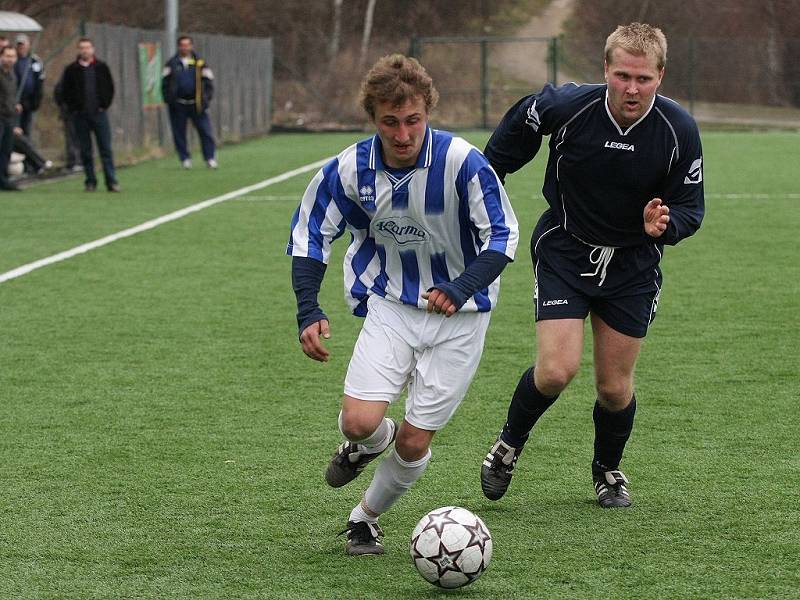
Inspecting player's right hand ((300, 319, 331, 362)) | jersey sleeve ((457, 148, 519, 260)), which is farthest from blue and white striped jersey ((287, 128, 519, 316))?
player's right hand ((300, 319, 331, 362))

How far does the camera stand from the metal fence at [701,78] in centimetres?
3944

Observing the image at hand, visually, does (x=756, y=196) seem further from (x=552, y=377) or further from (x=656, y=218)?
(x=656, y=218)

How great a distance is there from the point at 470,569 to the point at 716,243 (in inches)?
377

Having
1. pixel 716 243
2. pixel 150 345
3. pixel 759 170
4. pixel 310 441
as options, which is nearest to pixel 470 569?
pixel 310 441

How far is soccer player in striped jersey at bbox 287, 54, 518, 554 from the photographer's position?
457 centimetres

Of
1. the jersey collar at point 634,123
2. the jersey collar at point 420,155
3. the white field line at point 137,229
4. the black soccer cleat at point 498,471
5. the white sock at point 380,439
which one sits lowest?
the white field line at point 137,229

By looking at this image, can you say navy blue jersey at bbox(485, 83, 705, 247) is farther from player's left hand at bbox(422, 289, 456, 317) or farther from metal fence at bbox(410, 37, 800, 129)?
metal fence at bbox(410, 37, 800, 129)

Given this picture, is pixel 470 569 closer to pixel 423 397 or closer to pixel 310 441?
pixel 423 397

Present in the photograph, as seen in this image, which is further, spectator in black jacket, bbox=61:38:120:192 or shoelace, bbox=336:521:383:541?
spectator in black jacket, bbox=61:38:120:192

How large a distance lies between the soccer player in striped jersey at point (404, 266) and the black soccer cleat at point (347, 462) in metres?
0.08

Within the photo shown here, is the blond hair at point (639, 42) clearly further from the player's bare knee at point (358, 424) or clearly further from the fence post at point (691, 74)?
the fence post at point (691, 74)

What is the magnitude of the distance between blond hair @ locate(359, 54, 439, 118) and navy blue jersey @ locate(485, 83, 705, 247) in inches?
30.9

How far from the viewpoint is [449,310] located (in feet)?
14.4

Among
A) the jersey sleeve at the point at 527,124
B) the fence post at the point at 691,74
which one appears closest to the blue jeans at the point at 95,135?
the jersey sleeve at the point at 527,124
